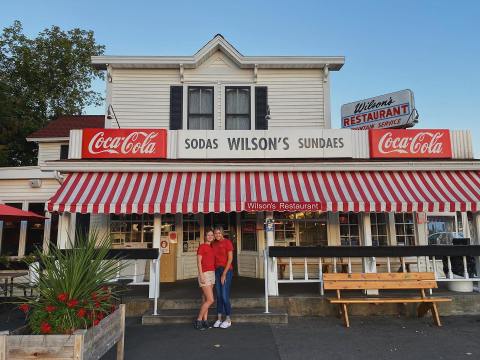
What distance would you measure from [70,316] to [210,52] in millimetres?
10153

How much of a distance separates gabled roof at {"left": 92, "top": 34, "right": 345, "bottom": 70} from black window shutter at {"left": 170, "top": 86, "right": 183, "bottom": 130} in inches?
33.3

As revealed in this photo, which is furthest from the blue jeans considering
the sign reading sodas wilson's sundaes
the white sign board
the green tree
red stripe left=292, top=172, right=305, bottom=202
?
the green tree

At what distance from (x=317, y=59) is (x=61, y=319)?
428 inches

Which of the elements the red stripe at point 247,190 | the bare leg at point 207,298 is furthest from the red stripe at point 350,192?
the bare leg at point 207,298

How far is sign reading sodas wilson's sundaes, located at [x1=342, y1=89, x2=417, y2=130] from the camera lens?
583 inches

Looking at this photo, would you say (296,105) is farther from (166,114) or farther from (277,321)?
(277,321)

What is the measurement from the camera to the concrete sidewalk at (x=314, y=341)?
568cm

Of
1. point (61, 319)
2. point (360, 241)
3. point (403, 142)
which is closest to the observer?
point (61, 319)

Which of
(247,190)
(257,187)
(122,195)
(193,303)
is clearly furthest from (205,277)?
(122,195)

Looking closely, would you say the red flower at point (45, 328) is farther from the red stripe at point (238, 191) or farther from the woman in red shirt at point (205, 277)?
the red stripe at point (238, 191)

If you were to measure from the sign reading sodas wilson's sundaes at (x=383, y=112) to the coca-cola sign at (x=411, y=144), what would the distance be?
4709 millimetres

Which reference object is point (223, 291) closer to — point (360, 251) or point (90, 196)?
point (360, 251)

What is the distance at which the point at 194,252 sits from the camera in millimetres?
11828

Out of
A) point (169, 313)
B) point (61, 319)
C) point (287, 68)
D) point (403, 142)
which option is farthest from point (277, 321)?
point (287, 68)
